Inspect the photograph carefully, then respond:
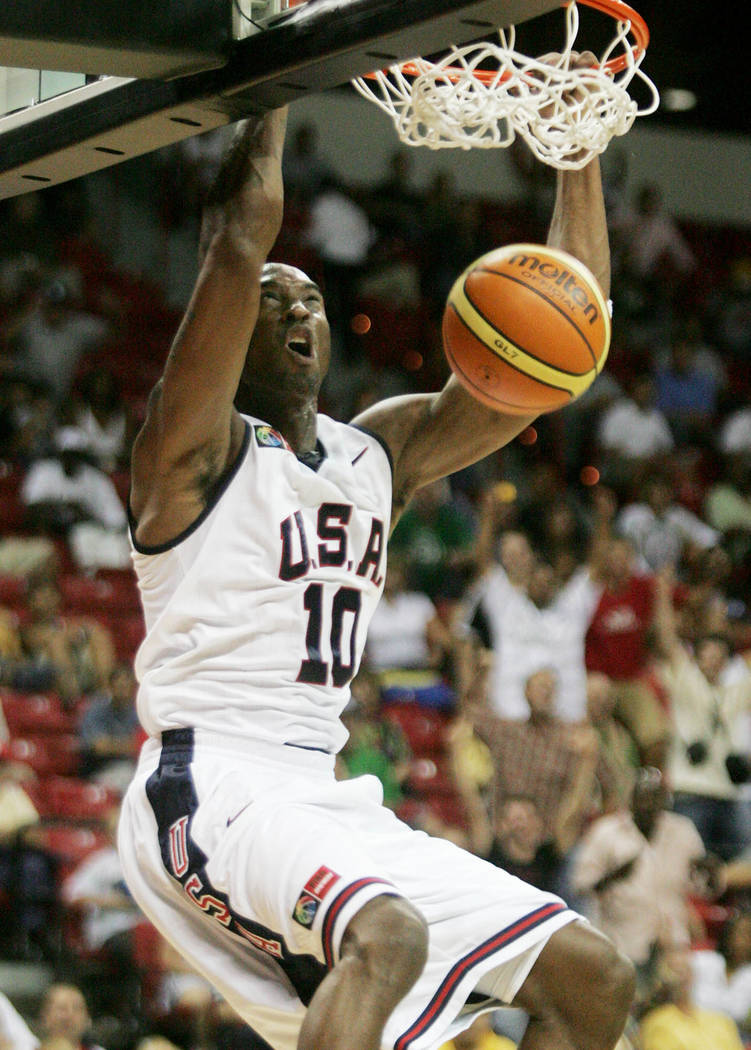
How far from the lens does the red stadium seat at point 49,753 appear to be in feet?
28.5

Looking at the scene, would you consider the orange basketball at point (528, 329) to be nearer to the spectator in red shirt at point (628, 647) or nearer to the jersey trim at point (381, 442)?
the jersey trim at point (381, 442)

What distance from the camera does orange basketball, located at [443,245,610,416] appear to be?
3.97 meters

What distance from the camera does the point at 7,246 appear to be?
1209 cm

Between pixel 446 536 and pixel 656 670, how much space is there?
1.68 m

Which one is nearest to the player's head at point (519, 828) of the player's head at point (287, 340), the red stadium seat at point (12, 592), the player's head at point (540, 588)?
the player's head at point (540, 588)

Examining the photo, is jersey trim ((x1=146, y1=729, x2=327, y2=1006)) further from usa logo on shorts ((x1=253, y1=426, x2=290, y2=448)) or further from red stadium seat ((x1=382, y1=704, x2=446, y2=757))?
red stadium seat ((x1=382, y1=704, x2=446, y2=757))

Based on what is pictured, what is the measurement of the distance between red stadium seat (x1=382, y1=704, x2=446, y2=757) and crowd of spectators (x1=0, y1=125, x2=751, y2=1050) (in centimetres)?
2

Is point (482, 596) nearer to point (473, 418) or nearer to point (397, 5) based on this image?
point (473, 418)

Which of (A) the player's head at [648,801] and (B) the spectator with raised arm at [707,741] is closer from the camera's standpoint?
(A) the player's head at [648,801]

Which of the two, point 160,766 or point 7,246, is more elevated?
point 160,766

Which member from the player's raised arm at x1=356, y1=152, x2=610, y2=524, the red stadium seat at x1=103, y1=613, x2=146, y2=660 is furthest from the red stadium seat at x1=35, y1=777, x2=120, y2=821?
the player's raised arm at x1=356, y1=152, x2=610, y2=524

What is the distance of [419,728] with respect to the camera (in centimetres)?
972

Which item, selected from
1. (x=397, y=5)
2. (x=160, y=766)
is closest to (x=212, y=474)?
(x=160, y=766)

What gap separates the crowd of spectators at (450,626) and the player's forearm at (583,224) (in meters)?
3.79
